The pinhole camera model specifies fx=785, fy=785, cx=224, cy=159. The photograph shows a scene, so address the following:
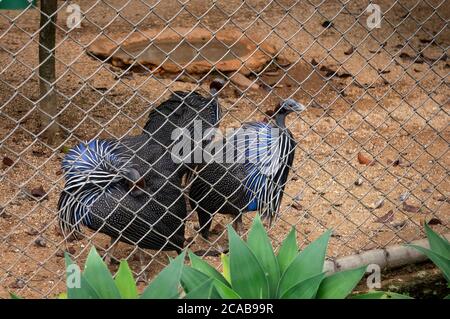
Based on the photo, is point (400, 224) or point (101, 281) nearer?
point (101, 281)

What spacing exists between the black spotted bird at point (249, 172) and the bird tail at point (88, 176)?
509 mm

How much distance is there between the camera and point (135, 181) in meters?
4.14

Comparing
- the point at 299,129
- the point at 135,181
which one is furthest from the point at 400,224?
the point at 135,181

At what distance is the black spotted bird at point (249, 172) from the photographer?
15.0 feet

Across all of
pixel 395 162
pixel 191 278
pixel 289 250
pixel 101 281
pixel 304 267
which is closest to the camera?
pixel 101 281

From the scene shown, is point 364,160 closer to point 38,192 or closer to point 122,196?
point 122,196

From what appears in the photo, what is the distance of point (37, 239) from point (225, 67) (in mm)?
2728

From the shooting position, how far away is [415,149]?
5.89m

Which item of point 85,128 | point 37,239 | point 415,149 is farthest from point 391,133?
point 37,239

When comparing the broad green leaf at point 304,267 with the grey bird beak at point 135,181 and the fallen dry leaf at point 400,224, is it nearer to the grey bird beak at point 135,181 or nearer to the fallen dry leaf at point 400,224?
the grey bird beak at point 135,181

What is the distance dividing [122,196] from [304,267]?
1695 millimetres

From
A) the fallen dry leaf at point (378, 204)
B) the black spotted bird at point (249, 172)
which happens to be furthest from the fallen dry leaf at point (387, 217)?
the black spotted bird at point (249, 172)
